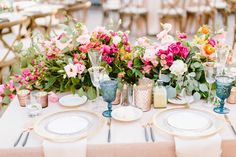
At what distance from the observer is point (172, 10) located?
18.2 feet

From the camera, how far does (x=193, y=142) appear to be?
142cm

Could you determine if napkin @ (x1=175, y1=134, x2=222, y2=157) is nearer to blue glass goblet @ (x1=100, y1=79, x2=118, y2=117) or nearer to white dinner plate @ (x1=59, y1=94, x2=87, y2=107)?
blue glass goblet @ (x1=100, y1=79, x2=118, y2=117)

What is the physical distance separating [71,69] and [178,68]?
1.60 ft

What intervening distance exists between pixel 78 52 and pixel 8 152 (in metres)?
0.64

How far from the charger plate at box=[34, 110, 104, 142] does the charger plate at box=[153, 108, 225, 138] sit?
26 centimetres

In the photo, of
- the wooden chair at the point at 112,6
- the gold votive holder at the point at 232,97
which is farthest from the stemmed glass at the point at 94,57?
the wooden chair at the point at 112,6

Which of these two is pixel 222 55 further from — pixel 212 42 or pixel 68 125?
pixel 68 125

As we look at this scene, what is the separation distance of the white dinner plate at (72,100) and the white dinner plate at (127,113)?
21 cm

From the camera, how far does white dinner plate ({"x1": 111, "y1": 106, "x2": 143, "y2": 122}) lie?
1570 millimetres

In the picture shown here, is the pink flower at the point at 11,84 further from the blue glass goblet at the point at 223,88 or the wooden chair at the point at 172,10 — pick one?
the wooden chair at the point at 172,10

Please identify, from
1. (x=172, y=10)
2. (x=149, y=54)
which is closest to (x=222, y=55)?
(x=149, y=54)

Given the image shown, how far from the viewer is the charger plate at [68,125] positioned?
4.71ft

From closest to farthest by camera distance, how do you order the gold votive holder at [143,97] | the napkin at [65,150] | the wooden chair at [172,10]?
the napkin at [65,150], the gold votive holder at [143,97], the wooden chair at [172,10]

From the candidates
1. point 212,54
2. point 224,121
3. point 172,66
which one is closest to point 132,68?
point 172,66
